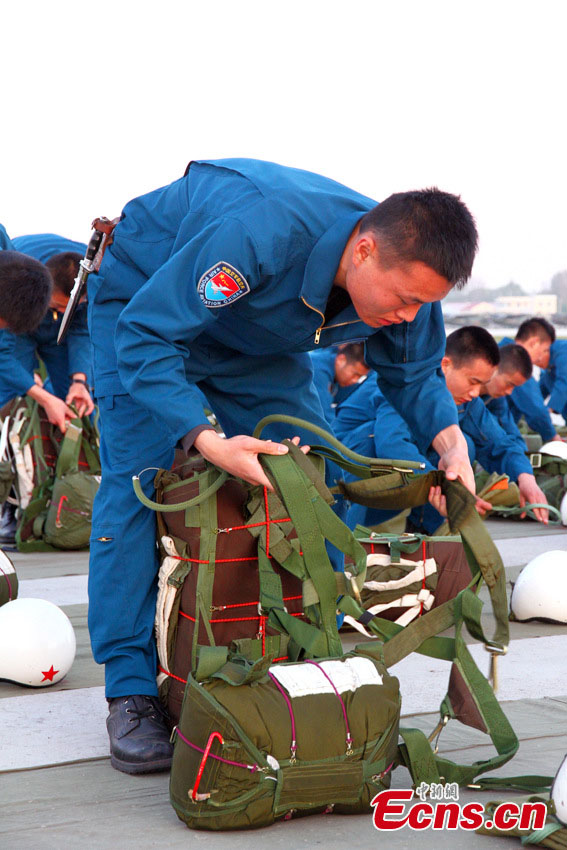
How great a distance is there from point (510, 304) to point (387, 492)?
14662 mm

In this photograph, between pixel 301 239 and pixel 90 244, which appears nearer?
pixel 301 239

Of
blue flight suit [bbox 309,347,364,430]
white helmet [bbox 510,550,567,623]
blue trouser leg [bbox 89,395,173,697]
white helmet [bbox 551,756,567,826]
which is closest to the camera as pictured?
white helmet [bbox 551,756,567,826]

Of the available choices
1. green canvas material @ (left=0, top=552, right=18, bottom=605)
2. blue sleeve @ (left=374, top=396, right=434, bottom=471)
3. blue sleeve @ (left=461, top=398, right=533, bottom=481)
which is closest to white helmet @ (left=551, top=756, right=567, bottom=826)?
green canvas material @ (left=0, top=552, right=18, bottom=605)

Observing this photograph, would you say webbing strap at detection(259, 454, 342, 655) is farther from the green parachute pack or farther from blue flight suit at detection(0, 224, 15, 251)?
blue flight suit at detection(0, 224, 15, 251)

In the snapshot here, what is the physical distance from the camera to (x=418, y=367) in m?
2.46

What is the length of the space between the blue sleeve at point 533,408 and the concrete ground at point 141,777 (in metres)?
4.04

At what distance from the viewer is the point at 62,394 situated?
19.0ft

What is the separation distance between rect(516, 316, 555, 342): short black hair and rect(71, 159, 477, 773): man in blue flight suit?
601cm

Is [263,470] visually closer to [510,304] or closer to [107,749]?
[107,749]

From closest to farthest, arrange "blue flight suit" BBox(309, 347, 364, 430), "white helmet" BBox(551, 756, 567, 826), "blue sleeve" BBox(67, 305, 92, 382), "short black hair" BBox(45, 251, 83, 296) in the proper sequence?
"white helmet" BBox(551, 756, 567, 826) < "short black hair" BBox(45, 251, 83, 296) < "blue sleeve" BBox(67, 305, 92, 382) < "blue flight suit" BBox(309, 347, 364, 430)

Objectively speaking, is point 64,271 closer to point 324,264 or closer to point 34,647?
point 34,647

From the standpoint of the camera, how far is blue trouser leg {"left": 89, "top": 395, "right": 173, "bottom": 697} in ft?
7.54

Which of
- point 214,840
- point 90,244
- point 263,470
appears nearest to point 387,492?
point 263,470

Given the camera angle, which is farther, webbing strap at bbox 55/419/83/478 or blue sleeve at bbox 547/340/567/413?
blue sleeve at bbox 547/340/567/413
